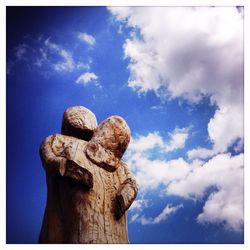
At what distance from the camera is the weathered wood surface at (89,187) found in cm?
507

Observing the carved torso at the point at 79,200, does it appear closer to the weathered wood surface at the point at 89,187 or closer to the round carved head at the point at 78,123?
the weathered wood surface at the point at 89,187

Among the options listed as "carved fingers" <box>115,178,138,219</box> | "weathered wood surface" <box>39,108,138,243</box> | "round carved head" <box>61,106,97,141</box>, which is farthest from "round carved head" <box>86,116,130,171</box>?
"carved fingers" <box>115,178,138,219</box>

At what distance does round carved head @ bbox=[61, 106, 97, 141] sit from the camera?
558 centimetres

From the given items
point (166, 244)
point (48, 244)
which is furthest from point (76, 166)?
point (166, 244)

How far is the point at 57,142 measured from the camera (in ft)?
18.0

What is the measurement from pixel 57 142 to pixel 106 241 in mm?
1321

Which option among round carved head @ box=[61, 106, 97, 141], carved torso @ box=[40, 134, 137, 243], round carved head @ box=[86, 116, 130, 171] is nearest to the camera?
carved torso @ box=[40, 134, 137, 243]

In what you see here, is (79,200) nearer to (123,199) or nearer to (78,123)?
(123,199)

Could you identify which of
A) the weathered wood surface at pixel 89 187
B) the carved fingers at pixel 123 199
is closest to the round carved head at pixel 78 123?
the weathered wood surface at pixel 89 187

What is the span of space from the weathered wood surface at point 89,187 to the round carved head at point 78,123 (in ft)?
0.29

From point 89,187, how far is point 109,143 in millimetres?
645

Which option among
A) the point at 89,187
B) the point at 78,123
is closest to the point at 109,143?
the point at 78,123

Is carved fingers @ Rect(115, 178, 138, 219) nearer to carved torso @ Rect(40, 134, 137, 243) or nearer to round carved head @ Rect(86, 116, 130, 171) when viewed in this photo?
carved torso @ Rect(40, 134, 137, 243)

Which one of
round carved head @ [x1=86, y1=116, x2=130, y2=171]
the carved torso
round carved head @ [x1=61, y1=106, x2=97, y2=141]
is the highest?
round carved head @ [x1=61, y1=106, x2=97, y2=141]
